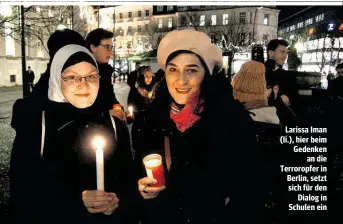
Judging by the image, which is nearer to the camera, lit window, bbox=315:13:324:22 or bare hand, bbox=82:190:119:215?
bare hand, bbox=82:190:119:215

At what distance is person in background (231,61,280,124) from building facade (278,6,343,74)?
33.3 ft

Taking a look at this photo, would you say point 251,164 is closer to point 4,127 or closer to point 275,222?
point 275,222

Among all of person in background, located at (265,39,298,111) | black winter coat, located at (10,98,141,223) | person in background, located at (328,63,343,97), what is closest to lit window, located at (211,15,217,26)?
person in background, located at (328,63,343,97)

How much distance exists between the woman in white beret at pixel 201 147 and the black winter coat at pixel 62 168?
0.18m

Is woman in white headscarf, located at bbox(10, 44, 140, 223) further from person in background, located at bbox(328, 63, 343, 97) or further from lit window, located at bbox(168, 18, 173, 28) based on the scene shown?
lit window, located at bbox(168, 18, 173, 28)

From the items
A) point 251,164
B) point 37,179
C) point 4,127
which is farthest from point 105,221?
point 4,127

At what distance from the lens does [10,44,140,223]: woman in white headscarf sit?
1942mm

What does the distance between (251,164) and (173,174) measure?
1.53 ft

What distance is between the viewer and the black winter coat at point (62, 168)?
6.37 feet

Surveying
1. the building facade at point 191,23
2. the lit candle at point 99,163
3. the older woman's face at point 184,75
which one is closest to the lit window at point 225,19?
the building facade at point 191,23

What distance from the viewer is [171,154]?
2.07m

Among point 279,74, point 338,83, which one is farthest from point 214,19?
point 279,74

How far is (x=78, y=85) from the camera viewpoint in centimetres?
216

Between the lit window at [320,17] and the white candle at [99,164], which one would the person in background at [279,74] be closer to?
the white candle at [99,164]
